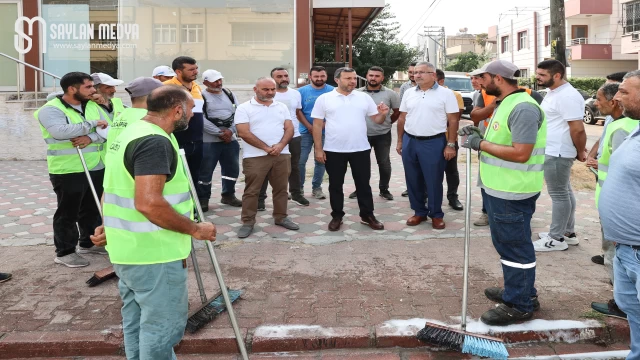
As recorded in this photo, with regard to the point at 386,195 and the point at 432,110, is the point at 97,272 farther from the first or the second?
the point at 386,195

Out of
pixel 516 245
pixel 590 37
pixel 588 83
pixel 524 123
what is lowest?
pixel 516 245

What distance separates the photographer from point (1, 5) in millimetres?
12820

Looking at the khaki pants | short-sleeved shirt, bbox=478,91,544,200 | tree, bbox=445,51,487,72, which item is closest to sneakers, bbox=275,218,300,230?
the khaki pants

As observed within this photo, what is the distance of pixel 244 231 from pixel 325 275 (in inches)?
60.4

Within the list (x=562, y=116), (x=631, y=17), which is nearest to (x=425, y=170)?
(x=562, y=116)

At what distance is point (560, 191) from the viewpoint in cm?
547

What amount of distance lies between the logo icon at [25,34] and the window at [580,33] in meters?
34.8

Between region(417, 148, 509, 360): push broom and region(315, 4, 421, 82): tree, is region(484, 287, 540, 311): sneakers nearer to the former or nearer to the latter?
region(417, 148, 509, 360): push broom

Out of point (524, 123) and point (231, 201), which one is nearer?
point (524, 123)

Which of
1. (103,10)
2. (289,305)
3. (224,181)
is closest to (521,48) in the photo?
(103,10)

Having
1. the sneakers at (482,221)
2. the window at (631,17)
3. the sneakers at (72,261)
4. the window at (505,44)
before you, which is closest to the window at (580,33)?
the window at (631,17)

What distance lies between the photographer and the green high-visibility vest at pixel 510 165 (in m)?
3.82

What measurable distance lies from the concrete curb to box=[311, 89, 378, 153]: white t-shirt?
2800 mm

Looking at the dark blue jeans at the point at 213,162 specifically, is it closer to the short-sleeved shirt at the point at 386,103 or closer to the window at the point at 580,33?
the short-sleeved shirt at the point at 386,103
